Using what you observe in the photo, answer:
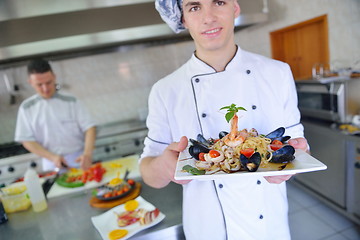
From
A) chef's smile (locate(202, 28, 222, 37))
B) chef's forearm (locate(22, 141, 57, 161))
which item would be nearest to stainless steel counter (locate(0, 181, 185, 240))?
chef's forearm (locate(22, 141, 57, 161))

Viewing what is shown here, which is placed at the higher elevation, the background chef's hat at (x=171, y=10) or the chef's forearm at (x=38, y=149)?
the background chef's hat at (x=171, y=10)

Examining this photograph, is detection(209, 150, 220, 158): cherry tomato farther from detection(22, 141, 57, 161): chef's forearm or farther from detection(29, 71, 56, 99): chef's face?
detection(29, 71, 56, 99): chef's face

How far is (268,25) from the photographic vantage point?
334 centimetres

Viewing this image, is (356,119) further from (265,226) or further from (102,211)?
(102,211)

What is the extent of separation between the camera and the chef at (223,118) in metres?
0.99

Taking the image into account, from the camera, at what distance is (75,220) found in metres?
1.25

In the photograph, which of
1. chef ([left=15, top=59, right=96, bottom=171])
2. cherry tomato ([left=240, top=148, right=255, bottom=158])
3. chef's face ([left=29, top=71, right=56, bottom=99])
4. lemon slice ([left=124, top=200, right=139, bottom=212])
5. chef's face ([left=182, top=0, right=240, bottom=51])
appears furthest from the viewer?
chef ([left=15, top=59, right=96, bottom=171])

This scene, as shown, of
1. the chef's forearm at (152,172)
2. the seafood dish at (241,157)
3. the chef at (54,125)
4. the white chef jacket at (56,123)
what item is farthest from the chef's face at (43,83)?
the seafood dish at (241,157)

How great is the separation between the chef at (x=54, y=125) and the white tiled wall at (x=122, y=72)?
1.24 metres

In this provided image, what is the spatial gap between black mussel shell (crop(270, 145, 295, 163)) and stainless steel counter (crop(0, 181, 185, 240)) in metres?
0.59

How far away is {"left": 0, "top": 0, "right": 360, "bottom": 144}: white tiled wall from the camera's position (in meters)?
3.29

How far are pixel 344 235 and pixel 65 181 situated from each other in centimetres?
232

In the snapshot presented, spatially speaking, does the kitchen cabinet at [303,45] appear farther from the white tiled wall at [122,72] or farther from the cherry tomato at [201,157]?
the cherry tomato at [201,157]

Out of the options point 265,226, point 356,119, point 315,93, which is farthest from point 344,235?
point 265,226
